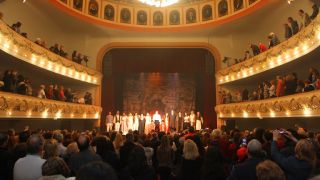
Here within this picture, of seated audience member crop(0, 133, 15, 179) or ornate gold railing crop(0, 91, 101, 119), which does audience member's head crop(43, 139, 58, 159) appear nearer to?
seated audience member crop(0, 133, 15, 179)

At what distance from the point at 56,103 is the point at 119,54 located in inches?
314

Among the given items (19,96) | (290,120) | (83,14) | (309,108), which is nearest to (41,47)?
(19,96)

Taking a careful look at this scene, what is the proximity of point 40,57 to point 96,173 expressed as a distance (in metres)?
14.4

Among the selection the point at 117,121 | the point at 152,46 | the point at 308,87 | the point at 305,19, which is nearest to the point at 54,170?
the point at 308,87

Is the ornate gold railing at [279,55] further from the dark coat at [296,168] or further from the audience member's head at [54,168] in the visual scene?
the audience member's head at [54,168]

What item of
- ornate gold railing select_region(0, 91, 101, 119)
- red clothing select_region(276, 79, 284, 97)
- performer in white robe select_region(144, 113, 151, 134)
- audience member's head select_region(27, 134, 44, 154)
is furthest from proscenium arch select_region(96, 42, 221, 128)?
audience member's head select_region(27, 134, 44, 154)

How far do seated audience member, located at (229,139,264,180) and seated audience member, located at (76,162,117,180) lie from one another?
2.01m

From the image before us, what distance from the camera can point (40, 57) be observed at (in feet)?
49.1

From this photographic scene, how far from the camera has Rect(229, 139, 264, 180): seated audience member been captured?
3.40m

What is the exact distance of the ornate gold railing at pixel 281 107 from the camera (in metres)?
10.5

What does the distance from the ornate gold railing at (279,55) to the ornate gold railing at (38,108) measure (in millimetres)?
9491

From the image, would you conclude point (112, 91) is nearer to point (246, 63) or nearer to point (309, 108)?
point (246, 63)

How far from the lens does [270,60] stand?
49.1 feet

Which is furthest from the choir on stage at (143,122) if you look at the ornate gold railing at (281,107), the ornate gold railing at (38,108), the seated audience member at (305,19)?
the seated audience member at (305,19)
